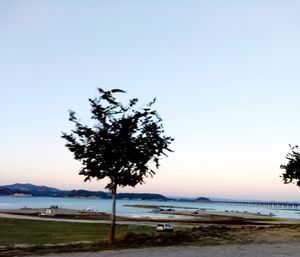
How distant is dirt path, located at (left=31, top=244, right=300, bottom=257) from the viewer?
21.2 meters

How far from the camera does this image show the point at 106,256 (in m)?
21.6

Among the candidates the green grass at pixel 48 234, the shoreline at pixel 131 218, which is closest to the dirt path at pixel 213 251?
the green grass at pixel 48 234

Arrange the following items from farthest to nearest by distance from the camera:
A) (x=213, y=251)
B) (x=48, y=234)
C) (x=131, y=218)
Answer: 1. (x=131, y=218)
2. (x=48, y=234)
3. (x=213, y=251)

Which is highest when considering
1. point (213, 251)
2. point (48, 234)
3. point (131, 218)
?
point (131, 218)

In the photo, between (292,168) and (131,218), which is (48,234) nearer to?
(292,168)

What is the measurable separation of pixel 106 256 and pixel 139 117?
10.4 meters

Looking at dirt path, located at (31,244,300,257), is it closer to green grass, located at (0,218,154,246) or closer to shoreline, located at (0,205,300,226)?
green grass, located at (0,218,154,246)

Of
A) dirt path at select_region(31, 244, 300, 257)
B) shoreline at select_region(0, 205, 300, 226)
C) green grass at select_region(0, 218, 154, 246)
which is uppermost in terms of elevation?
shoreline at select_region(0, 205, 300, 226)

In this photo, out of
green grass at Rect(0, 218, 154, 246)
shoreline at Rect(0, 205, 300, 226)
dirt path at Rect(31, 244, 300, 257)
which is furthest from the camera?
shoreline at Rect(0, 205, 300, 226)

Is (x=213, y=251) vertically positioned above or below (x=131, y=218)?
below

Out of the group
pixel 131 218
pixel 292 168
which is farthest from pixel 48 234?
pixel 131 218

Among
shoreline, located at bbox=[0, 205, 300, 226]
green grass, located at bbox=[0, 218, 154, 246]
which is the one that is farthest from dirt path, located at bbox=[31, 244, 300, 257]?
shoreline, located at bbox=[0, 205, 300, 226]

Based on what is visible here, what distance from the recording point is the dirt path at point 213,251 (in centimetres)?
2120

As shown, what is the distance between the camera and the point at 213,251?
22.4 m
